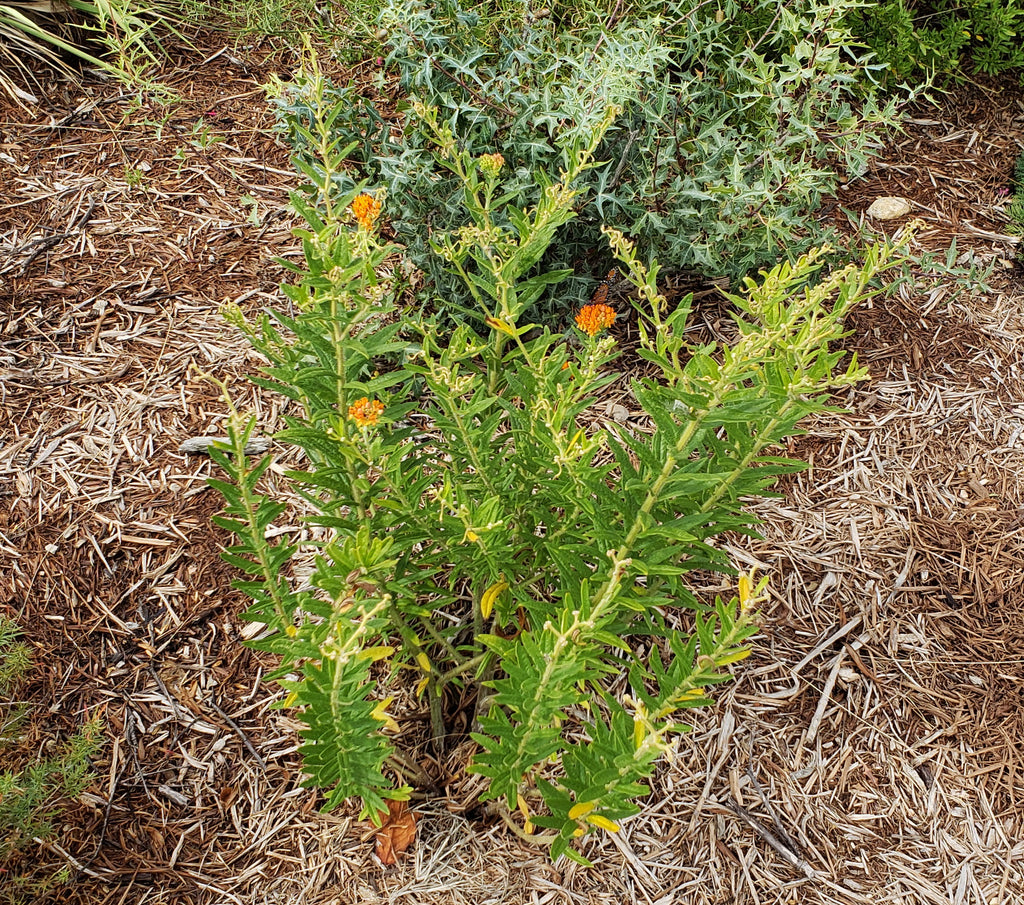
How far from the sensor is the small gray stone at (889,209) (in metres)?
3.41

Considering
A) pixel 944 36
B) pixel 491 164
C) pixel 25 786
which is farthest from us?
pixel 944 36

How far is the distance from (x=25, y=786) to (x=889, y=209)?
3.48m

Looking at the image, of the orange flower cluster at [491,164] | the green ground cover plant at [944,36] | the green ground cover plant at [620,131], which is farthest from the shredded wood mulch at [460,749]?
the orange flower cluster at [491,164]

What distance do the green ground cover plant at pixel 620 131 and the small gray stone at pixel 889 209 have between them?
59 cm

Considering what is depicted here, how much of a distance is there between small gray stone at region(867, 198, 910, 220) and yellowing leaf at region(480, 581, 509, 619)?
94.3 inches

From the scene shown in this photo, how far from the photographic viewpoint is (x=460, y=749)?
7.40ft

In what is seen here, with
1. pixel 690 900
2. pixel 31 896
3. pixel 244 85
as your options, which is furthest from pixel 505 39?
pixel 31 896

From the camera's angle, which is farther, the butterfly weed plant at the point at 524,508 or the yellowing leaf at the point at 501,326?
the yellowing leaf at the point at 501,326

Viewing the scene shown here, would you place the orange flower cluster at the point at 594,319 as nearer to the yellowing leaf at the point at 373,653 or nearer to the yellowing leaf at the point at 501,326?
the yellowing leaf at the point at 501,326

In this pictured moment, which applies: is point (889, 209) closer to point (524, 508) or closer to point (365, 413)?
point (524, 508)

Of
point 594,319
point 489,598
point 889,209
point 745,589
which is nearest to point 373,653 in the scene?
point 489,598

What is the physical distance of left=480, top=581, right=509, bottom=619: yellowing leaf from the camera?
6.44ft

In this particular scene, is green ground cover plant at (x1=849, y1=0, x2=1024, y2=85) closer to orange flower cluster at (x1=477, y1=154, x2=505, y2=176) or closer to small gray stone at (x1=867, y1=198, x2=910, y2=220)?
small gray stone at (x1=867, y1=198, x2=910, y2=220)

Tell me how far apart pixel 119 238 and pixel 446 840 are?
101 inches
